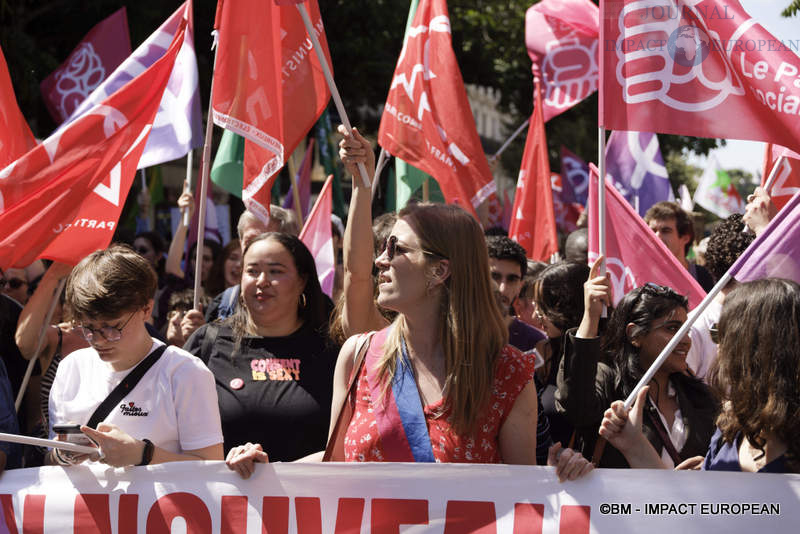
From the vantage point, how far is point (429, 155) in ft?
20.0

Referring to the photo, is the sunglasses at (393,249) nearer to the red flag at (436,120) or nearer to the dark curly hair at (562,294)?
the dark curly hair at (562,294)

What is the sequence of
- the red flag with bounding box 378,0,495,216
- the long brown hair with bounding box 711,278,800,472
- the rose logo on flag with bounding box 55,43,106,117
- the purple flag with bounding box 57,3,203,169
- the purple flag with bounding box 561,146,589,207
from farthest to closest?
the purple flag with bounding box 561,146,589,207 → the rose logo on flag with bounding box 55,43,106,117 → the red flag with bounding box 378,0,495,216 → the purple flag with bounding box 57,3,203,169 → the long brown hair with bounding box 711,278,800,472

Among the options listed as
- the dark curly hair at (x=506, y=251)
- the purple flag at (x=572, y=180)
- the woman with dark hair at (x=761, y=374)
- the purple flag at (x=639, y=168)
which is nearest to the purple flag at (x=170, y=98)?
the dark curly hair at (x=506, y=251)

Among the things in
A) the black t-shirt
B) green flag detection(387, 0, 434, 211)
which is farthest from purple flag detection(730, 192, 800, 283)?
green flag detection(387, 0, 434, 211)

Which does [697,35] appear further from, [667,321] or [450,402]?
[450,402]

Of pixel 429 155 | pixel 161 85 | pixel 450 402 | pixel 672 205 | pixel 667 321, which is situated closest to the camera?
pixel 450 402

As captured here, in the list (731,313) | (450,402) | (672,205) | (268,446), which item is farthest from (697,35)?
(672,205)

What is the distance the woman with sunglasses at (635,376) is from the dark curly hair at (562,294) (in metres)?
0.22

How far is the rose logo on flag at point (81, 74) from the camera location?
8.98 metres

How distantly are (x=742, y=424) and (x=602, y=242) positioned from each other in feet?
3.49

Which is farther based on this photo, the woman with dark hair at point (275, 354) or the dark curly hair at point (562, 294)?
the dark curly hair at point (562, 294)

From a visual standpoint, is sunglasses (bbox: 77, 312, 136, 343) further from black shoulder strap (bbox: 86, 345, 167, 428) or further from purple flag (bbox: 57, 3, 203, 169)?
purple flag (bbox: 57, 3, 203, 169)

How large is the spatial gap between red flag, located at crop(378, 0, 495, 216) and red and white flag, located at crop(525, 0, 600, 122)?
247 centimetres

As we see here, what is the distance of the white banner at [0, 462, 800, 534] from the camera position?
114 inches
